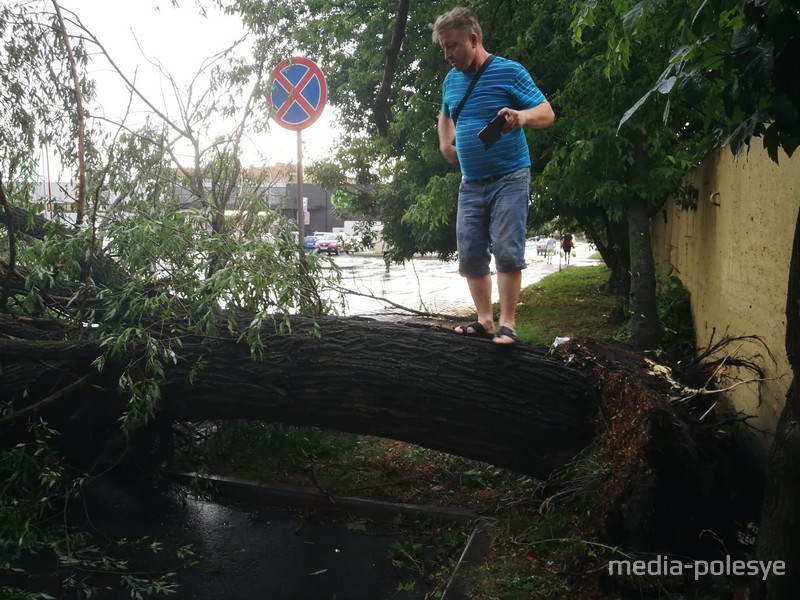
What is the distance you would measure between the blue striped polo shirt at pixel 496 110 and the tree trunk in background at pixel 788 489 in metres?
1.85

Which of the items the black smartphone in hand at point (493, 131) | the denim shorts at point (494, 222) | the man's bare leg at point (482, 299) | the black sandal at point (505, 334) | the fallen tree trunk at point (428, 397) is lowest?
the fallen tree trunk at point (428, 397)

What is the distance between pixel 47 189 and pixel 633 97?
4953 millimetres

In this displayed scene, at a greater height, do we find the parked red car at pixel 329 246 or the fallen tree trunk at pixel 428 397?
the parked red car at pixel 329 246

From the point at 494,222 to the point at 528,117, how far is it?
0.60 meters

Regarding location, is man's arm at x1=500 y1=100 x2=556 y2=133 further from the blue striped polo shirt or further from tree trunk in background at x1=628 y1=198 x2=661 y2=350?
tree trunk in background at x1=628 y1=198 x2=661 y2=350

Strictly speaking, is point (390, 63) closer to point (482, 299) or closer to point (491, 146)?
point (491, 146)

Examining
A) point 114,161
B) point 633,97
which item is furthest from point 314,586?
point 633,97

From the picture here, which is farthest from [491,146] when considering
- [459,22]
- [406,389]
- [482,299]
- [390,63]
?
[390,63]

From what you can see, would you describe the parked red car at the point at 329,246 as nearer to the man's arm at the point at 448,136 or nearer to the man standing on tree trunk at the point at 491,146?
the man's arm at the point at 448,136

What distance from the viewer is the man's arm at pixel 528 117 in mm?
3859

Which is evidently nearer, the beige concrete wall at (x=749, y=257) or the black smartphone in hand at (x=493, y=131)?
the beige concrete wall at (x=749, y=257)

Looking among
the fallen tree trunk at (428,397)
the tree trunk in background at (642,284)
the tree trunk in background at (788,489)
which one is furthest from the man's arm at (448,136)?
the tree trunk in background at (642,284)

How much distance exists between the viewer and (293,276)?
15.7ft

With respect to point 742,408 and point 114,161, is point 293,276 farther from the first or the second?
point 742,408
